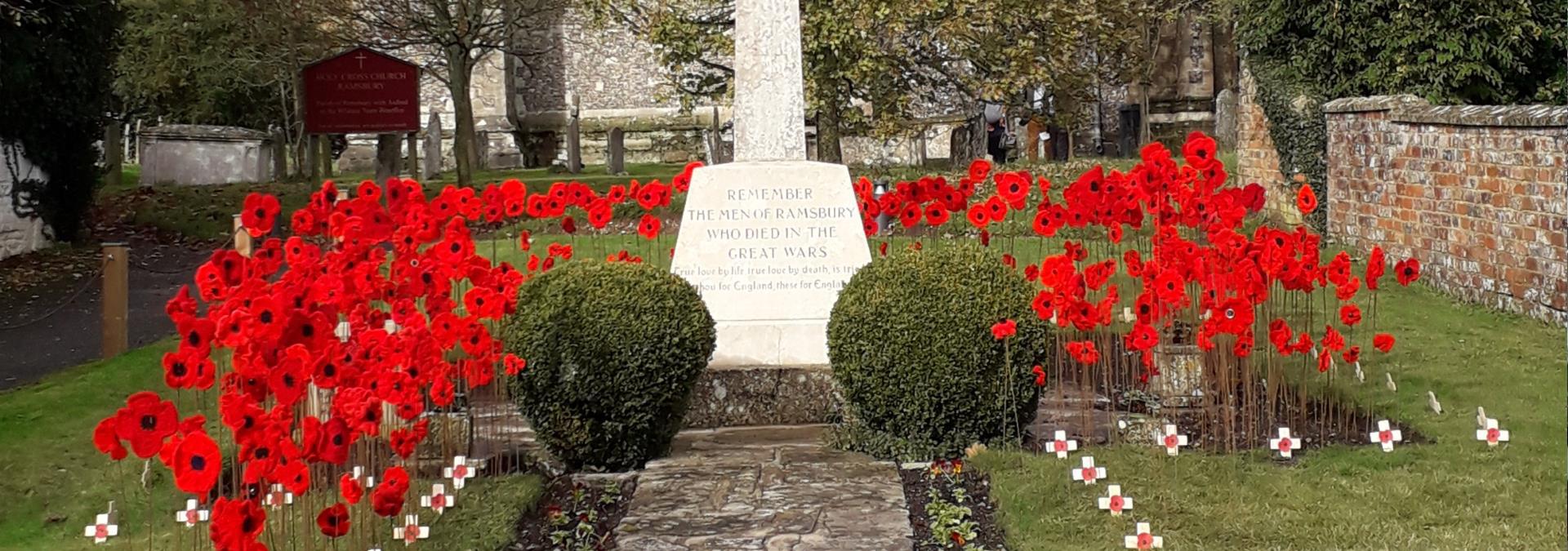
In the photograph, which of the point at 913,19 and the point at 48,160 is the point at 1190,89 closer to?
the point at 913,19

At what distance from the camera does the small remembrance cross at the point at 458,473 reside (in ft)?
21.1

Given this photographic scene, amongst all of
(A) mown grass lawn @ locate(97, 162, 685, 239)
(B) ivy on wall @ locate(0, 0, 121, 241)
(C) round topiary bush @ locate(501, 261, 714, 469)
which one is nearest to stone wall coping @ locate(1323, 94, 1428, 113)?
(C) round topiary bush @ locate(501, 261, 714, 469)

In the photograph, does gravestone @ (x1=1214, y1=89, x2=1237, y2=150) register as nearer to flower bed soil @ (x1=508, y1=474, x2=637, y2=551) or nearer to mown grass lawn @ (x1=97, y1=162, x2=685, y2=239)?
mown grass lawn @ (x1=97, y1=162, x2=685, y2=239)

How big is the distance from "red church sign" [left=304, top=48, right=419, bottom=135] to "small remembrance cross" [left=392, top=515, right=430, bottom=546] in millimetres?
10140

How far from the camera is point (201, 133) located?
24.8 metres

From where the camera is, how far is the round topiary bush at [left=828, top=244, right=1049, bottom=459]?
6.83 m

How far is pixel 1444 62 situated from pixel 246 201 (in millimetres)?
11563

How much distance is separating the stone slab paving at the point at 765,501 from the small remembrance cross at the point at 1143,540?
77cm

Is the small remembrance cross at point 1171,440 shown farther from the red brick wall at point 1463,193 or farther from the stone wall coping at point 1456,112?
the stone wall coping at point 1456,112

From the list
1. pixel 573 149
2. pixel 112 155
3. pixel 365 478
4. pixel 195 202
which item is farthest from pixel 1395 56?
pixel 112 155

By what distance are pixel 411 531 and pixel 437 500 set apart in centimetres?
47

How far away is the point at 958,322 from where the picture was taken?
6.81 metres

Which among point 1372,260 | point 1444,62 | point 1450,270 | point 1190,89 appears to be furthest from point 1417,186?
point 1190,89

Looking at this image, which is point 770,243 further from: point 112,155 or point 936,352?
point 112,155
